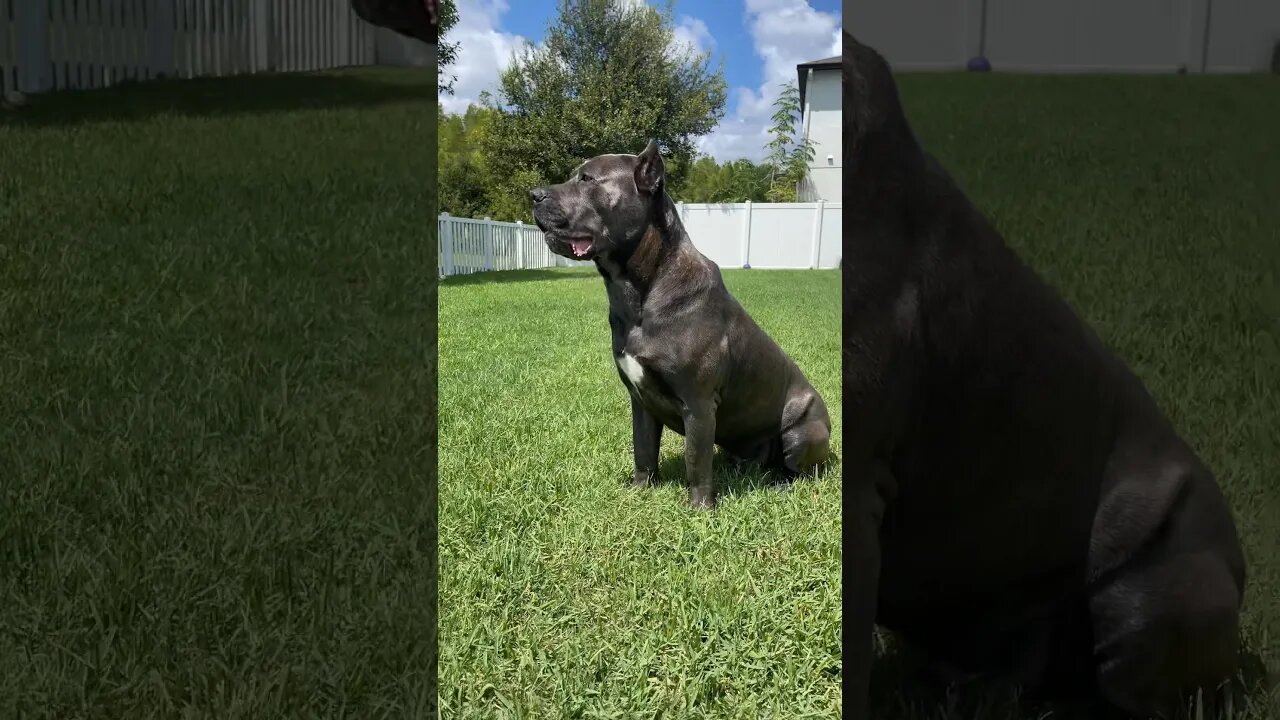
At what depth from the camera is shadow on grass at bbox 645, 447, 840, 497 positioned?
213 cm

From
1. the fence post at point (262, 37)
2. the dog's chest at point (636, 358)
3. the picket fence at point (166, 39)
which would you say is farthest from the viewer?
the fence post at point (262, 37)

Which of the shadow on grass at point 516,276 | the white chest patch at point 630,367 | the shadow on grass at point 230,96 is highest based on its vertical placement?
the shadow on grass at point 230,96

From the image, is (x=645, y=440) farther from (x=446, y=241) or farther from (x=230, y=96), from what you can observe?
(x=230, y=96)

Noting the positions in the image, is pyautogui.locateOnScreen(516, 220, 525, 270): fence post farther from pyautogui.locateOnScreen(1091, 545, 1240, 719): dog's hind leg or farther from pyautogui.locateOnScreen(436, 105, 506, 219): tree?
pyautogui.locateOnScreen(1091, 545, 1240, 719): dog's hind leg

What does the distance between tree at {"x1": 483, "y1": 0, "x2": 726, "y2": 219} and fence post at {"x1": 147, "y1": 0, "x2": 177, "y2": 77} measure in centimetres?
289

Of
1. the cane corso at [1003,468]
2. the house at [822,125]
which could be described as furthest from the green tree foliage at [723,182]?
the cane corso at [1003,468]

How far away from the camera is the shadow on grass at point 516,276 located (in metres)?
1.77

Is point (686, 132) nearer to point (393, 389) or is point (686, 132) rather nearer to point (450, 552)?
point (450, 552)

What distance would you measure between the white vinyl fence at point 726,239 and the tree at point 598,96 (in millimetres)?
130

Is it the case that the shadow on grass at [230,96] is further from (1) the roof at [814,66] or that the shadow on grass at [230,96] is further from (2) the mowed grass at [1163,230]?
(2) the mowed grass at [1163,230]

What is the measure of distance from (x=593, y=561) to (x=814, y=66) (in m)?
1.07

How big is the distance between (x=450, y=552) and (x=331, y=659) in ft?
1.76

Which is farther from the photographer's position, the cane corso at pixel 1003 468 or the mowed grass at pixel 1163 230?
the mowed grass at pixel 1163 230

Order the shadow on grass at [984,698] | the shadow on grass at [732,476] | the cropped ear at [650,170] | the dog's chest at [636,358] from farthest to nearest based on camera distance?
the shadow on grass at [732,476] < the dog's chest at [636,358] < the cropped ear at [650,170] < the shadow on grass at [984,698]
